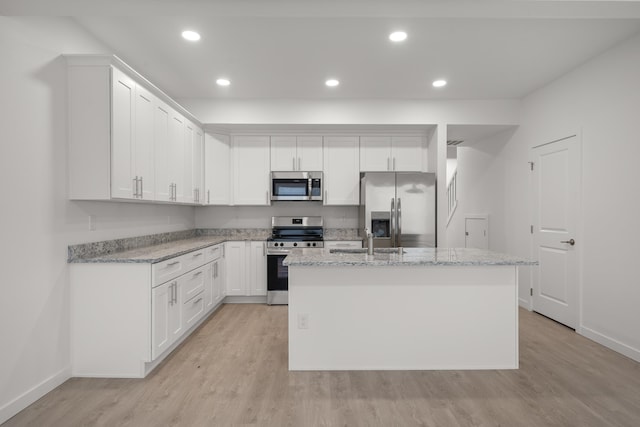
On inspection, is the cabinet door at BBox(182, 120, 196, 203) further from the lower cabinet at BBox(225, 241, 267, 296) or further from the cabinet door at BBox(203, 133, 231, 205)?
the lower cabinet at BBox(225, 241, 267, 296)

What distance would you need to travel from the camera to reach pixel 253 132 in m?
4.68

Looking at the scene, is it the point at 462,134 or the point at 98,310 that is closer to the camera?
the point at 98,310

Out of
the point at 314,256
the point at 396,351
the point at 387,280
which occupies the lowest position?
the point at 396,351

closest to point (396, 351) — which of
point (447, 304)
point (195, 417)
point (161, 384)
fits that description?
point (447, 304)

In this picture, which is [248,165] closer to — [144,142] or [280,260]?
[280,260]

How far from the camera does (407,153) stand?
4711mm

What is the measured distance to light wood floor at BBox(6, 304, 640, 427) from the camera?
6.41 feet

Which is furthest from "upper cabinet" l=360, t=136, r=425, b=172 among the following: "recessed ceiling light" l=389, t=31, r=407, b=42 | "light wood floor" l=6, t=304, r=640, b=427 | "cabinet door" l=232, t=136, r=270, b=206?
"light wood floor" l=6, t=304, r=640, b=427

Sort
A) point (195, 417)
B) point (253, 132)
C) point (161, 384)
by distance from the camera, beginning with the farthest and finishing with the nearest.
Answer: point (253, 132)
point (161, 384)
point (195, 417)

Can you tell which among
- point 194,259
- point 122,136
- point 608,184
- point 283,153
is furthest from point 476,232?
point 122,136

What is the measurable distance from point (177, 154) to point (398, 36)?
2.65 metres

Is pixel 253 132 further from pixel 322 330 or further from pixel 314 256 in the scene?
pixel 322 330

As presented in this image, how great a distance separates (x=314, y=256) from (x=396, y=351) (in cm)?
101

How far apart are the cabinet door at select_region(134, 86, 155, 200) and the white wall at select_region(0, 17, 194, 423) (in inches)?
19.1
